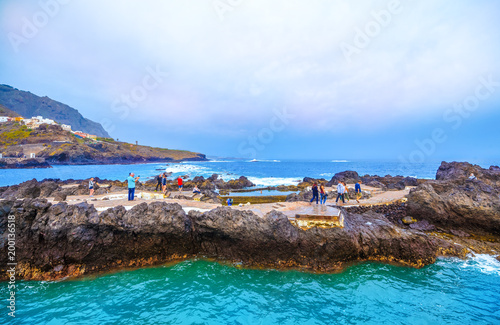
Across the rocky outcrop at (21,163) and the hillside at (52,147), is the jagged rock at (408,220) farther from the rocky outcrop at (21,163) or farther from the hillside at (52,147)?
the hillside at (52,147)

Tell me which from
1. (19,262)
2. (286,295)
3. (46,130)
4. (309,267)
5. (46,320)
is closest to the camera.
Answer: (46,320)

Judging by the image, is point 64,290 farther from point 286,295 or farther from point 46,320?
point 286,295

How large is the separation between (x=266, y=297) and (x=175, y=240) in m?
5.15

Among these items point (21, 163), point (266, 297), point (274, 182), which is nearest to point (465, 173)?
point (274, 182)

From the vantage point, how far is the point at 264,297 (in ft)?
24.8

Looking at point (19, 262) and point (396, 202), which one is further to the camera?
point (396, 202)

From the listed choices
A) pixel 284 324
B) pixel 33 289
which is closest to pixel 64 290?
pixel 33 289

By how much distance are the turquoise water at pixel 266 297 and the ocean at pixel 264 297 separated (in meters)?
0.03

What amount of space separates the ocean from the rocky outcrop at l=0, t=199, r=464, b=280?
2.05 ft

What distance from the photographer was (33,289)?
779 cm

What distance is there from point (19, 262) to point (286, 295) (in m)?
11.3

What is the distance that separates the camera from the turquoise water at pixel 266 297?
21.7ft

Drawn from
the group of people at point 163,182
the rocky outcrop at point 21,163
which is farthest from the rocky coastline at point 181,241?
the rocky outcrop at point 21,163

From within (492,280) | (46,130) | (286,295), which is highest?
(46,130)
